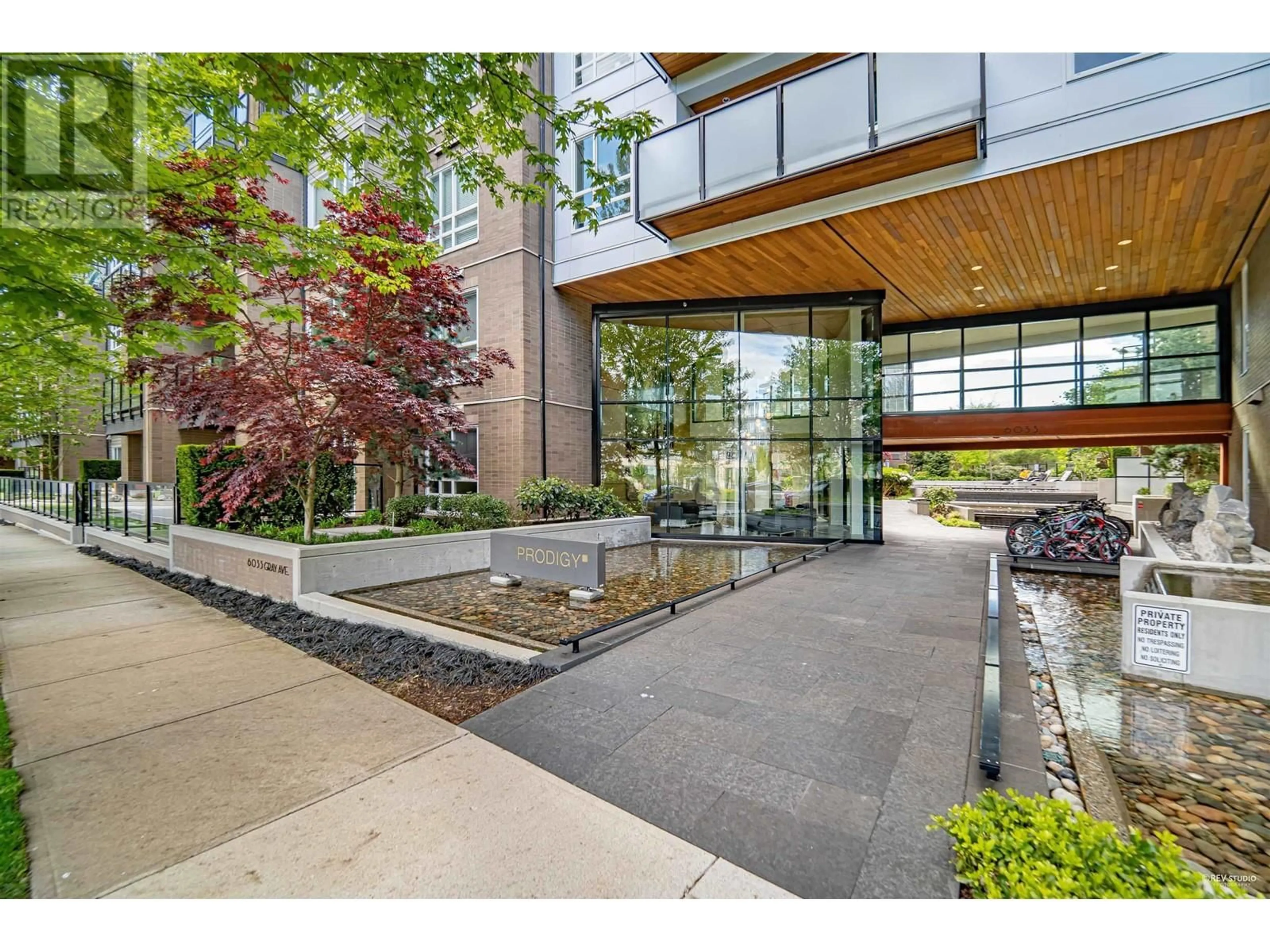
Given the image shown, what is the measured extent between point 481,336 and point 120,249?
8914mm

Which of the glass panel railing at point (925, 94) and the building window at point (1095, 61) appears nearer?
the building window at point (1095, 61)

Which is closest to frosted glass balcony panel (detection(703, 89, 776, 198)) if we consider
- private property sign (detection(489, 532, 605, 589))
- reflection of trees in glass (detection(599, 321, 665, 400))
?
reflection of trees in glass (detection(599, 321, 665, 400))

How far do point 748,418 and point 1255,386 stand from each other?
9.39 m

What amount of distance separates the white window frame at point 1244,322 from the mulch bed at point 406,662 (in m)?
14.8

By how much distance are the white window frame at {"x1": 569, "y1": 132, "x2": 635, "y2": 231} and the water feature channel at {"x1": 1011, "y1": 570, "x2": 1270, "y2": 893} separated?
33.3ft

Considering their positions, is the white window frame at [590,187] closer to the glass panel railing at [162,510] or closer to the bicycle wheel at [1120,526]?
the glass panel railing at [162,510]

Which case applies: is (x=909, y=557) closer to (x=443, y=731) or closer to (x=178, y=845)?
(x=443, y=731)

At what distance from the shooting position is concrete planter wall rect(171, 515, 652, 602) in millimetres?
6480

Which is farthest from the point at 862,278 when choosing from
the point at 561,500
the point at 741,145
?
the point at 561,500

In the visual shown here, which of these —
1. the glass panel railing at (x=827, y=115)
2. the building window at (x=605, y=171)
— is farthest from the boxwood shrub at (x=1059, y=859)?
the building window at (x=605, y=171)

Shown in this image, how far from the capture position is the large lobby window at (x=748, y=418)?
40.9 feet

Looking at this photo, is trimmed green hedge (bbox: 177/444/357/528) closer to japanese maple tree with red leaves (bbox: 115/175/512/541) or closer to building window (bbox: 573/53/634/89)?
japanese maple tree with red leaves (bbox: 115/175/512/541)
